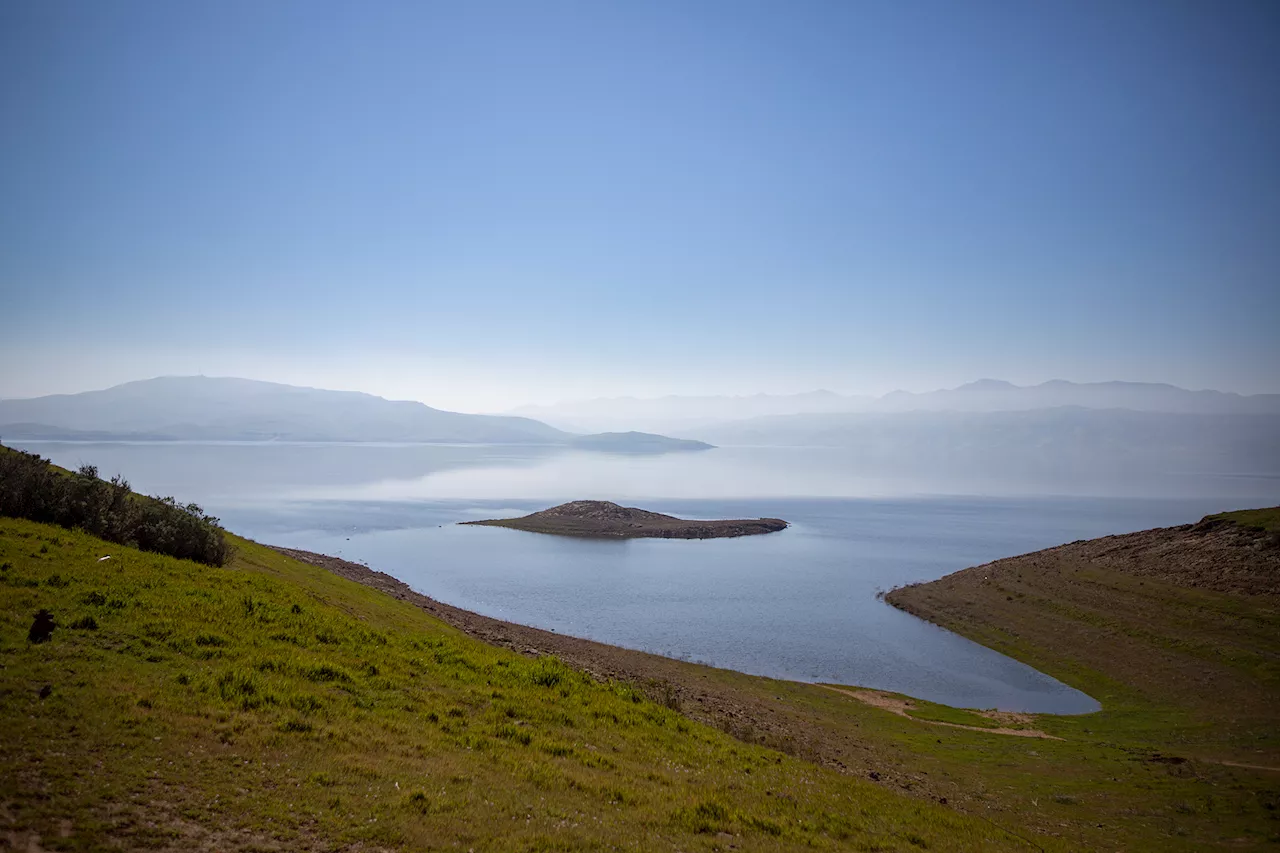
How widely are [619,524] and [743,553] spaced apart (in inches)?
911

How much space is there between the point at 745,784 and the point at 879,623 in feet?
128

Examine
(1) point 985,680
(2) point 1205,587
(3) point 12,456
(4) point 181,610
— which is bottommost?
(1) point 985,680

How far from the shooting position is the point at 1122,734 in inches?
1014

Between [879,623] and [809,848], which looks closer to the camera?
[809,848]

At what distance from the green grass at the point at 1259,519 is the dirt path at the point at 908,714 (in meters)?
27.9

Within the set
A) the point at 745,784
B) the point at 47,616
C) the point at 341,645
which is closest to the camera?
the point at 47,616

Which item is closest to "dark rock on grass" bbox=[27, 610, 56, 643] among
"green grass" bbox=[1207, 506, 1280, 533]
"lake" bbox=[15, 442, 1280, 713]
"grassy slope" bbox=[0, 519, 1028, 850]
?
"grassy slope" bbox=[0, 519, 1028, 850]

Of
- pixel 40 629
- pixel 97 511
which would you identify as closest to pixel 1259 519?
pixel 40 629

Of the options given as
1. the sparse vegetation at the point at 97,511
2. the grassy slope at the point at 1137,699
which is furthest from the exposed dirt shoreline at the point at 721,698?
the sparse vegetation at the point at 97,511

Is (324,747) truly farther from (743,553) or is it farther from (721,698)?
(743,553)

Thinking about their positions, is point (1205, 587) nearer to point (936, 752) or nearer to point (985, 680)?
point (985, 680)

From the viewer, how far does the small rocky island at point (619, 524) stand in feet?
291

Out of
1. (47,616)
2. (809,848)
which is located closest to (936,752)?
(809,848)

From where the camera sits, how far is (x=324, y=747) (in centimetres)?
902
